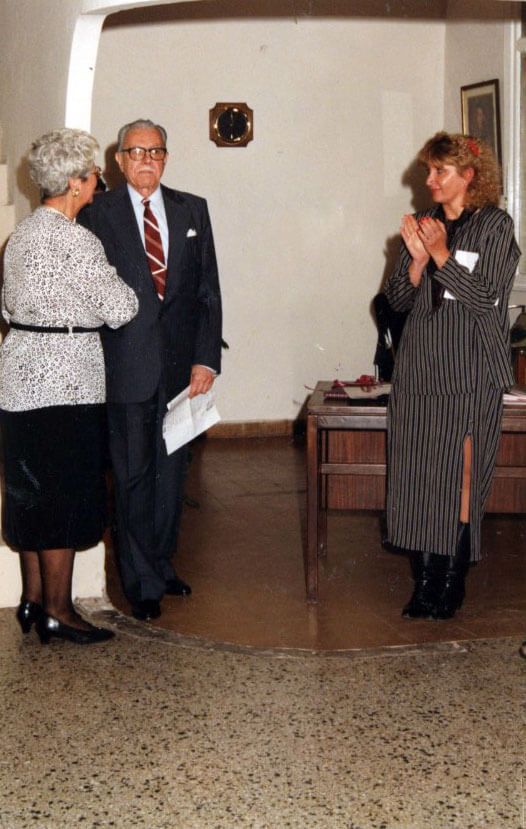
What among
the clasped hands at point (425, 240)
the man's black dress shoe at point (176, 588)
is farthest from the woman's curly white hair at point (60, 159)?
the man's black dress shoe at point (176, 588)

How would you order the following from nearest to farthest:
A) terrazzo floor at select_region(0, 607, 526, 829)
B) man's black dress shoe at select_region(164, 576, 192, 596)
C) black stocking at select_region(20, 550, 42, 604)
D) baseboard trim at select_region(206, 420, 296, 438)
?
terrazzo floor at select_region(0, 607, 526, 829), black stocking at select_region(20, 550, 42, 604), man's black dress shoe at select_region(164, 576, 192, 596), baseboard trim at select_region(206, 420, 296, 438)

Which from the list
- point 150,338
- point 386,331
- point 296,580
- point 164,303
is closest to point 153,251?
point 164,303

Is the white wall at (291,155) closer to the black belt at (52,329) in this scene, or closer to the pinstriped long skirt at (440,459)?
the pinstriped long skirt at (440,459)

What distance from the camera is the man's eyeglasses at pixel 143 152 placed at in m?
4.01

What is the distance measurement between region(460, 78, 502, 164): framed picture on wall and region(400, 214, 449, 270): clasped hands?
2.95 meters

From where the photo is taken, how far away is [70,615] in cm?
386

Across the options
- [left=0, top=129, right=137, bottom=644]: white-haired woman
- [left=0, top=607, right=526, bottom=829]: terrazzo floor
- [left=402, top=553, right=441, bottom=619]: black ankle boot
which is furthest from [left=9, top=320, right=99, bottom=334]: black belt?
[left=402, top=553, right=441, bottom=619]: black ankle boot

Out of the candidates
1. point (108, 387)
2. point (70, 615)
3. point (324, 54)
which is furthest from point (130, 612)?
point (324, 54)

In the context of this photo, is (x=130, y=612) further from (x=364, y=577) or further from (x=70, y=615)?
(x=364, y=577)

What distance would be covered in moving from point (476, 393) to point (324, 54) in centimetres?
448

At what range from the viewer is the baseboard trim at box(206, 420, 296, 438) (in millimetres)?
7984

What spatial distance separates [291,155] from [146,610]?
450 cm

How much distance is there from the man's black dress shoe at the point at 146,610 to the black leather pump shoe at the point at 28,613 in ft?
1.27

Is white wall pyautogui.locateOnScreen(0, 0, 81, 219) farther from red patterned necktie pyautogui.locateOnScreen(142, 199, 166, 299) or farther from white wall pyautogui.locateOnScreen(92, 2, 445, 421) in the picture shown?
white wall pyautogui.locateOnScreen(92, 2, 445, 421)
